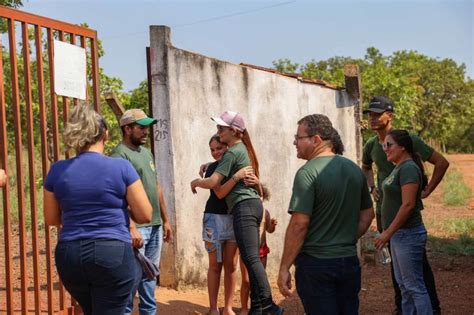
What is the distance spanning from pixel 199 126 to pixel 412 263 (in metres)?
2.92

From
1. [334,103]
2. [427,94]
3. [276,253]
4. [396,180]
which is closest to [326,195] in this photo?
[396,180]

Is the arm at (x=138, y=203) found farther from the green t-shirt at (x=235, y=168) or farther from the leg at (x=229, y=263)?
the leg at (x=229, y=263)

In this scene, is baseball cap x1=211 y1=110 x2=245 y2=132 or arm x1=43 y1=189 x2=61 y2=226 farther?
baseball cap x1=211 y1=110 x2=245 y2=132

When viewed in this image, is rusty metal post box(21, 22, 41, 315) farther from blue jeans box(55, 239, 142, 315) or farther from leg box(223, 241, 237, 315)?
leg box(223, 241, 237, 315)

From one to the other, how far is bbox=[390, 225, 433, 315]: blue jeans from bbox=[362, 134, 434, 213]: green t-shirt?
103 cm

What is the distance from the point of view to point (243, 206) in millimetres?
6152

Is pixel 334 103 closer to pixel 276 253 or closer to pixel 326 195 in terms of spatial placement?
pixel 276 253

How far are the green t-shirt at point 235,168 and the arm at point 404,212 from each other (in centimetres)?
123

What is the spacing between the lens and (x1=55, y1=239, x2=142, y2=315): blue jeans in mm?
3922

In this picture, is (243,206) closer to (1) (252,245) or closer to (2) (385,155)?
(1) (252,245)

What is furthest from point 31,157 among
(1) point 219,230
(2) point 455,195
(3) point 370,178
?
(2) point 455,195

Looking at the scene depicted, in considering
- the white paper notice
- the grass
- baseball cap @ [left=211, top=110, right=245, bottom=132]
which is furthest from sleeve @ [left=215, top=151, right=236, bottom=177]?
the grass

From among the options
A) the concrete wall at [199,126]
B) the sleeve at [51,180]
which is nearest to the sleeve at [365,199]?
the sleeve at [51,180]

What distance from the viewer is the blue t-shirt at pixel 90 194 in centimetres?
396
